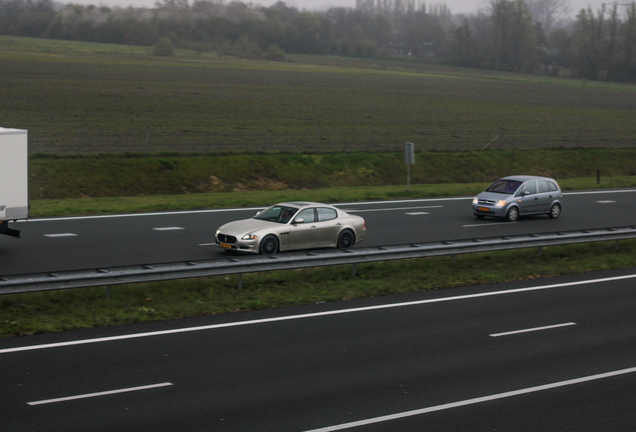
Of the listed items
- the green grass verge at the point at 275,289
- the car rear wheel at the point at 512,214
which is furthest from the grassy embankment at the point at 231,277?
the car rear wheel at the point at 512,214

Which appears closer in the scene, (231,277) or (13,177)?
(231,277)

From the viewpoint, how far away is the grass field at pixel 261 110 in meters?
41.5

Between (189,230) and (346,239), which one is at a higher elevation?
(346,239)

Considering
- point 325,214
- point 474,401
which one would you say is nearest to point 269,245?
point 325,214

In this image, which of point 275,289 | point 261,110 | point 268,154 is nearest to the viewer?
point 275,289

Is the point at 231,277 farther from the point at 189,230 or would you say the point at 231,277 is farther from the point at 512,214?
the point at 512,214

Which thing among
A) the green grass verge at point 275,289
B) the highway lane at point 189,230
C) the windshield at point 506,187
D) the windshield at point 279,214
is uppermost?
the windshield at point 506,187

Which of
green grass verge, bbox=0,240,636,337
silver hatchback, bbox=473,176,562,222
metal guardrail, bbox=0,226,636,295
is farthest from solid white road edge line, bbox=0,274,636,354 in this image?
silver hatchback, bbox=473,176,562,222

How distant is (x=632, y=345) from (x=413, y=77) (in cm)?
10385

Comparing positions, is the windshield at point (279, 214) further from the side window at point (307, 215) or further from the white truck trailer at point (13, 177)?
the white truck trailer at point (13, 177)

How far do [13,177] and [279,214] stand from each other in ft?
20.4

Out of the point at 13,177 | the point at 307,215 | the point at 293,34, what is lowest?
the point at 307,215

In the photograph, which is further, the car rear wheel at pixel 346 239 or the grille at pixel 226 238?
the car rear wheel at pixel 346 239

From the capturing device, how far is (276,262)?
14219 millimetres
